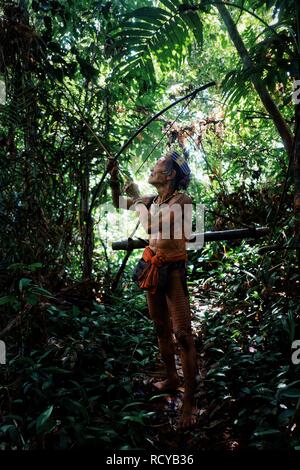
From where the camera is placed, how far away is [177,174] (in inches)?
119

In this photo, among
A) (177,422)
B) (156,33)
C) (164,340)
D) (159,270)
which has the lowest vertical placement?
(177,422)

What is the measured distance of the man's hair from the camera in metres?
2.98

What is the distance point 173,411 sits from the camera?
2938 millimetres

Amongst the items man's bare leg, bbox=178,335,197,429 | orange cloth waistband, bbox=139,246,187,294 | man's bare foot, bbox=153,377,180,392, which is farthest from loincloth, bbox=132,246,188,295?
man's bare foot, bbox=153,377,180,392

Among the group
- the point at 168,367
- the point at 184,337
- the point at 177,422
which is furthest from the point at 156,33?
the point at 177,422

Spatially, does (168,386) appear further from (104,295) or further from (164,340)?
(104,295)

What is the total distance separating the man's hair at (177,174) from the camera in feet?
9.78

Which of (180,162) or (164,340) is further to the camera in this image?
(164,340)

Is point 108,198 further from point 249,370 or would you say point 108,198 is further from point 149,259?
point 249,370

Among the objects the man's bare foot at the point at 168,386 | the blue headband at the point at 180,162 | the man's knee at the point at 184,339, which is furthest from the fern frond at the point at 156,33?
the man's bare foot at the point at 168,386

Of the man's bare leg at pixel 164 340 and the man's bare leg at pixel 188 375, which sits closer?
the man's bare leg at pixel 188 375

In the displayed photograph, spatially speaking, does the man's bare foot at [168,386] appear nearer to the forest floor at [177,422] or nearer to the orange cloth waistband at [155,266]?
the forest floor at [177,422]
